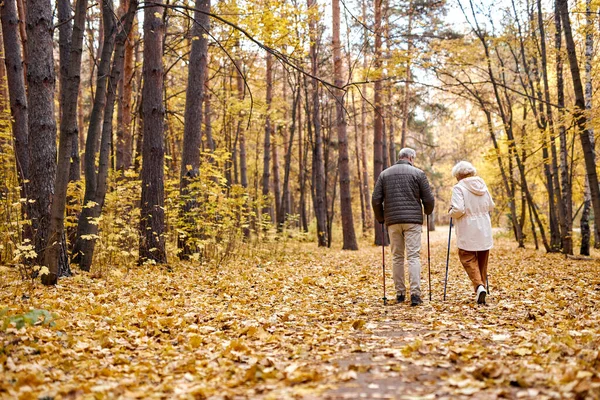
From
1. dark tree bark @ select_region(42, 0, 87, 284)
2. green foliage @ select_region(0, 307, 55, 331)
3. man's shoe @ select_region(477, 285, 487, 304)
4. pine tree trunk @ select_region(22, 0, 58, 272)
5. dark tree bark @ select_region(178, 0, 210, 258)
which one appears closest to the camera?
green foliage @ select_region(0, 307, 55, 331)

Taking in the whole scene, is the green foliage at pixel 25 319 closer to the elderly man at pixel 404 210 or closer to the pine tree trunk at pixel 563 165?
the elderly man at pixel 404 210

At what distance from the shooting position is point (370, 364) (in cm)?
383

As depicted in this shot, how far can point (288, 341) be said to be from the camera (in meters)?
4.80

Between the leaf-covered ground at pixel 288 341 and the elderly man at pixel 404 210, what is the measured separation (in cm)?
50

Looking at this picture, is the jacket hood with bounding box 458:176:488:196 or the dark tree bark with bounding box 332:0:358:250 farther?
the dark tree bark with bounding box 332:0:358:250

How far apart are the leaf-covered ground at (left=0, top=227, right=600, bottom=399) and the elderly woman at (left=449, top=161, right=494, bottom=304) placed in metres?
0.62

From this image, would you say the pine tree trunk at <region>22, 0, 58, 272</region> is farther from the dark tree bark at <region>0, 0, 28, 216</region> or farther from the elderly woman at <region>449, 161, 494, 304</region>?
the elderly woman at <region>449, 161, 494, 304</region>

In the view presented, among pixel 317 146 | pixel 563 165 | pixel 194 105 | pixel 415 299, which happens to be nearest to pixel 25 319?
pixel 415 299

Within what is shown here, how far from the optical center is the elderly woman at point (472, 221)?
23.7ft

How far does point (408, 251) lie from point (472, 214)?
1094 millimetres

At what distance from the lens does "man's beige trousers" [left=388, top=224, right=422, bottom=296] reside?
7098 millimetres

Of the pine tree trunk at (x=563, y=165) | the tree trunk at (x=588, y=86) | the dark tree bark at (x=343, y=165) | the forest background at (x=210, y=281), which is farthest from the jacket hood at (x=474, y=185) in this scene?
the dark tree bark at (x=343, y=165)

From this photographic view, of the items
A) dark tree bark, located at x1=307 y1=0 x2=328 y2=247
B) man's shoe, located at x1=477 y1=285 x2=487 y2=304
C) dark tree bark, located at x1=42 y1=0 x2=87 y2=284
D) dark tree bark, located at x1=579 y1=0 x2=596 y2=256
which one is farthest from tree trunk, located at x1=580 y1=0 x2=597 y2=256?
dark tree bark, located at x1=42 y1=0 x2=87 y2=284

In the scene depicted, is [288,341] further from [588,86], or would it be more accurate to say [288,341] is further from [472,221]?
[588,86]
